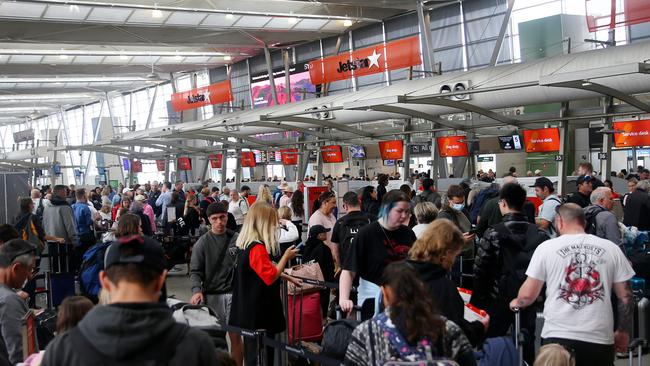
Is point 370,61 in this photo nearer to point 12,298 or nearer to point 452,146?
point 452,146

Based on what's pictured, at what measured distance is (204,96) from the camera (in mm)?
31516

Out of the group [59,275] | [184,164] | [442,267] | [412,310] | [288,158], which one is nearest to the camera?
[412,310]

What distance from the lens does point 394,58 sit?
68.2ft

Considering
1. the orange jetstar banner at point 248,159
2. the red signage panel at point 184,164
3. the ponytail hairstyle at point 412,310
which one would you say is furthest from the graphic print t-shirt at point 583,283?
the red signage panel at point 184,164

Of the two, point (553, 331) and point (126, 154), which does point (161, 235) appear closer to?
point (553, 331)

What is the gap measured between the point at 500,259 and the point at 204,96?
89.6 feet

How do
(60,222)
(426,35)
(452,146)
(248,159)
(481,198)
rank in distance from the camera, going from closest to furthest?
(481,198) < (60,222) < (452,146) < (426,35) < (248,159)

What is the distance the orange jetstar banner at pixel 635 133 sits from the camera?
14.5 metres

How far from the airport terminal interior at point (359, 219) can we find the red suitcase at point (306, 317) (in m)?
0.02

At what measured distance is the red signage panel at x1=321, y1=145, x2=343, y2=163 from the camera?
72.9 ft

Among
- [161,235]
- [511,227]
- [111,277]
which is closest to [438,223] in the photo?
[511,227]

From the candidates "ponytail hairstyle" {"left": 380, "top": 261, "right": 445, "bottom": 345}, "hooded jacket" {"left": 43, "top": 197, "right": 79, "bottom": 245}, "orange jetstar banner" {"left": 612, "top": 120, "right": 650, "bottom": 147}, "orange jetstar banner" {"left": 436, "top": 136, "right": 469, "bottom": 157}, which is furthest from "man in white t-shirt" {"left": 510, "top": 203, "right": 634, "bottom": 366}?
"orange jetstar banner" {"left": 436, "top": 136, "right": 469, "bottom": 157}

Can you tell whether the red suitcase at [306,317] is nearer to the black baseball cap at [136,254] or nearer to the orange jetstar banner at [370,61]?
the black baseball cap at [136,254]

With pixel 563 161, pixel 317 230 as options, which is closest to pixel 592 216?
pixel 317 230
